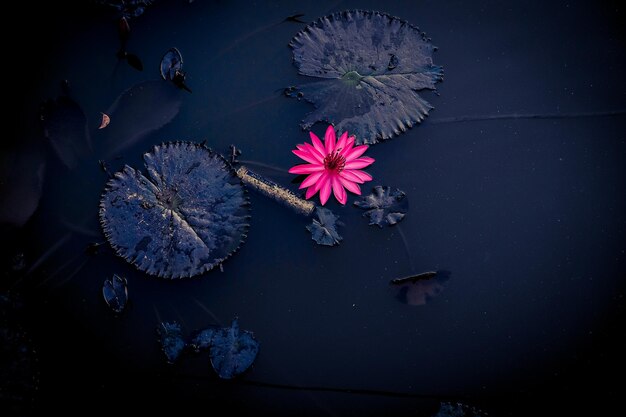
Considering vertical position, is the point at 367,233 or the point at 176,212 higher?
the point at 367,233

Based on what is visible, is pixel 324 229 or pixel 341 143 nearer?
pixel 341 143

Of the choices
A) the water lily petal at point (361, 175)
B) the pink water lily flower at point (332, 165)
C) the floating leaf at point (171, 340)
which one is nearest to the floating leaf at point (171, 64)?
the pink water lily flower at point (332, 165)

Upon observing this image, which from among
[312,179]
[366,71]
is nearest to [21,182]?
[312,179]

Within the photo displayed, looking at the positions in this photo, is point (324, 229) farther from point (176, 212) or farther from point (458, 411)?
point (458, 411)

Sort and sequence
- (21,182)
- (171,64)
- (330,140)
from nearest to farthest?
(330,140), (21,182), (171,64)

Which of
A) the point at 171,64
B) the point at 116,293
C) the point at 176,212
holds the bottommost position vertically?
the point at 116,293

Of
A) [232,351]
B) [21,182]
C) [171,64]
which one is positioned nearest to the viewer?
[232,351]

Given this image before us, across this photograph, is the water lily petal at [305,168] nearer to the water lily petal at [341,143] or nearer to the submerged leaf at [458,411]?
the water lily petal at [341,143]
